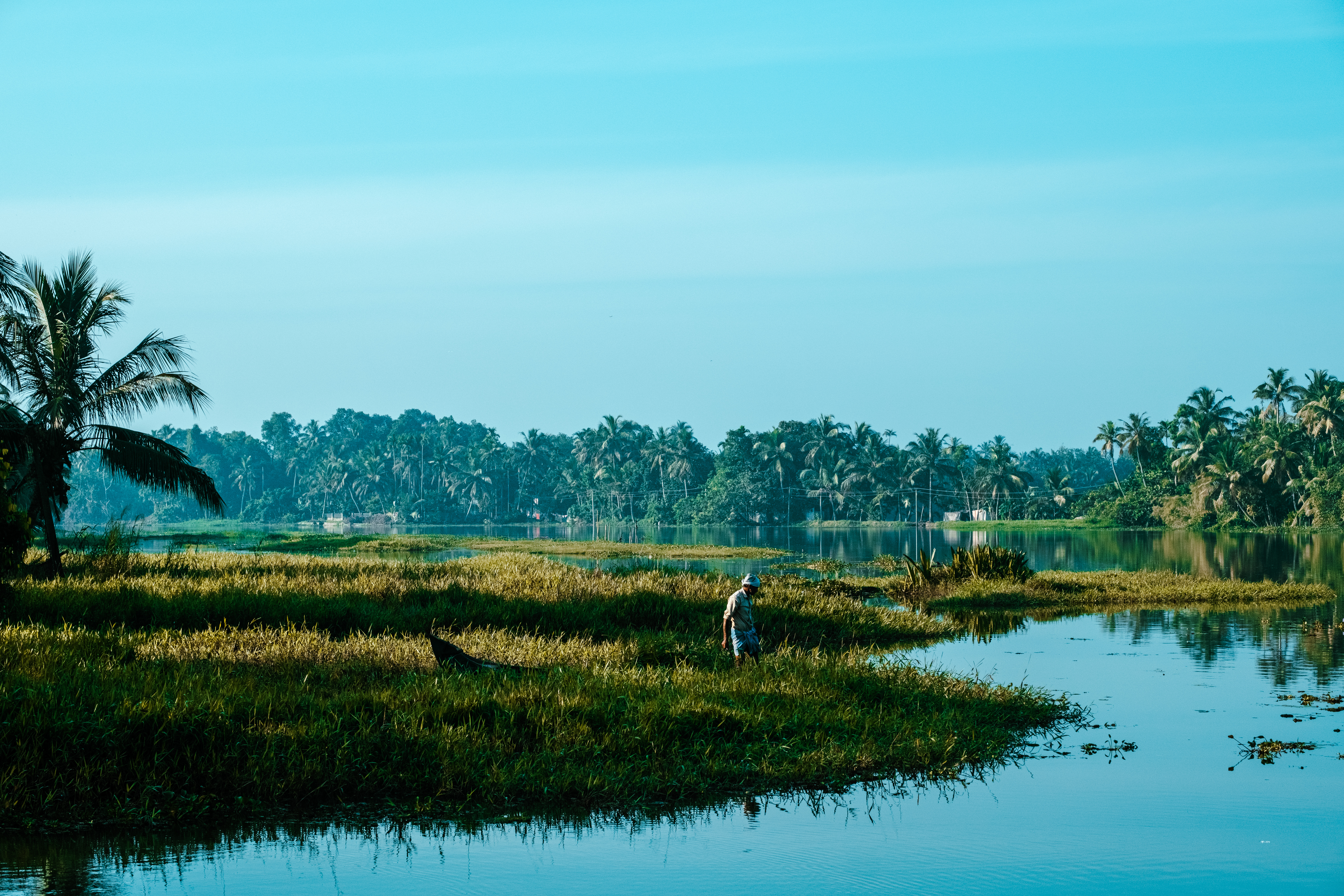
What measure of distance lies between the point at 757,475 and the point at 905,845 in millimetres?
103187

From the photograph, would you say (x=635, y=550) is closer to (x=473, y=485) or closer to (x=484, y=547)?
(x=484, y=547)

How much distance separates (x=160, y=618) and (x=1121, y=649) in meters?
16.2

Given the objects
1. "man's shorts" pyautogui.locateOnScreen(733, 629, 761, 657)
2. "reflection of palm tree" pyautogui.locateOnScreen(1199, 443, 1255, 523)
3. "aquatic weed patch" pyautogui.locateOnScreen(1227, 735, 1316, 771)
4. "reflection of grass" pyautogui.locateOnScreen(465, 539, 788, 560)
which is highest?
"reflection of palm tree" pyautogui.locateOnScreen(1199, 443, 1255, 523)

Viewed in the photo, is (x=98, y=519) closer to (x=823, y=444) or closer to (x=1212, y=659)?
(x=823, y=444)

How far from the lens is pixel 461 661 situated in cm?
1395

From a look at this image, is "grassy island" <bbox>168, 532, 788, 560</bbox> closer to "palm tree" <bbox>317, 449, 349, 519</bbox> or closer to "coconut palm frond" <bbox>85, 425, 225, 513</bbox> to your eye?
"coconut palm frond" <bbox>85, 425, 225, 513</bbox>

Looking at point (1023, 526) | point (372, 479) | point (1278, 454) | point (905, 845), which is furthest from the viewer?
point (372, 479)

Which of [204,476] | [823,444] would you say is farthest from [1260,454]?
[204,476]

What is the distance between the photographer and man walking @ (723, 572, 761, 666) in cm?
1587

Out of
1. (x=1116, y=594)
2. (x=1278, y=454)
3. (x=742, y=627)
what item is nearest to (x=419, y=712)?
(x=742, y=627)

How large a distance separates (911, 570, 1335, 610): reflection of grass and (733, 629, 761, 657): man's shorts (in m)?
13.5

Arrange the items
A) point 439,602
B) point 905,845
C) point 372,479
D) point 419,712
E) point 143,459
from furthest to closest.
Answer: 1. point 372,479
2. point 143,459
3. point 439,602
4. point 419,712
5. point 905,845

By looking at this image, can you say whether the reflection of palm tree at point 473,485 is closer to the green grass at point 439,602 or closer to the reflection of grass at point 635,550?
the reflection of grass at point 635,550

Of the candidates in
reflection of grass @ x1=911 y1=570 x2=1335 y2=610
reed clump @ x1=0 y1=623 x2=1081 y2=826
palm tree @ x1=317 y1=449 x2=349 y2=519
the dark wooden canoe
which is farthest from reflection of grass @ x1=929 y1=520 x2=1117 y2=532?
the dark wooden canoe
